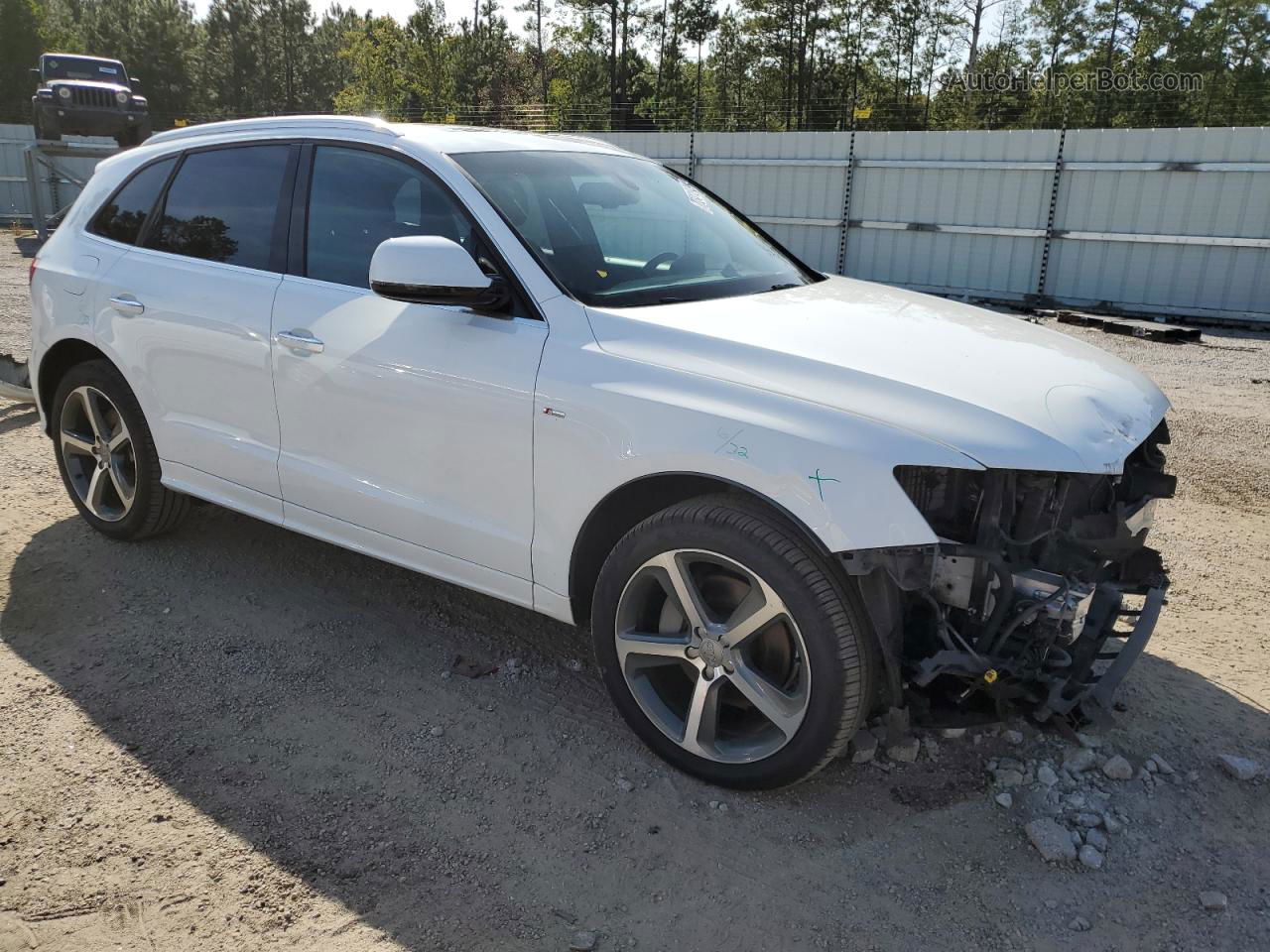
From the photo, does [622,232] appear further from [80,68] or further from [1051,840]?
[80,68]

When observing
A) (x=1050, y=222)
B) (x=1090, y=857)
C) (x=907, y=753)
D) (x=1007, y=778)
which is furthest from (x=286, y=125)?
(x=1050, y=222)

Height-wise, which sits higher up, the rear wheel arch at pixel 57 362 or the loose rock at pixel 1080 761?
the rear wheel arch at pixel 57 362

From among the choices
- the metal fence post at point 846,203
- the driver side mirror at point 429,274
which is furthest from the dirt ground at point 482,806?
the metal fence post at point 846,203

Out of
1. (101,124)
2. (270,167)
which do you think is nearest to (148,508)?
(270,167)

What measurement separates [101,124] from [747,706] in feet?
74.7

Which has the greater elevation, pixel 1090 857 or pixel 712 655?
pixel 712 655

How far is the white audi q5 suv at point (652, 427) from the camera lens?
260 cm

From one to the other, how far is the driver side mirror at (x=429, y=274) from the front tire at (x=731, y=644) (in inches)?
35.5

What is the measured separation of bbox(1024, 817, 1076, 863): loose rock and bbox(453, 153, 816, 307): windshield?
190 centimetres

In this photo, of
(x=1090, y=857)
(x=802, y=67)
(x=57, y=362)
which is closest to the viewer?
(x=1090, y=857)

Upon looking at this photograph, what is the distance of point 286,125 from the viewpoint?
156 inches

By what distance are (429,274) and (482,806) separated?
5.26 feet

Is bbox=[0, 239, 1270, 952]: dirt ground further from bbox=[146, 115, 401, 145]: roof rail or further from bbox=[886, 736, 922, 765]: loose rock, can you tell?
bbox=[146, 115, 401, 145]: roof rail

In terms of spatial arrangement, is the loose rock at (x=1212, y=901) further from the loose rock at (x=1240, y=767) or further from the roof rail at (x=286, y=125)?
the roof rail at (x=286, y=125)
